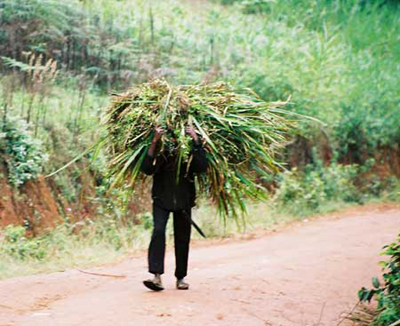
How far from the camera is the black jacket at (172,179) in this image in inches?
248

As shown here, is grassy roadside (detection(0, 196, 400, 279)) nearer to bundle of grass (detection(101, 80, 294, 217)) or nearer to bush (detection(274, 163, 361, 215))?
bundle of grass (detection(101, 80, 294, 217))

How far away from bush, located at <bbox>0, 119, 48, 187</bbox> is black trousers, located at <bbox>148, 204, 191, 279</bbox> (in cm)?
377

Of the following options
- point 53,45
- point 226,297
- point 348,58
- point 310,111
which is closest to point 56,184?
point 53,45

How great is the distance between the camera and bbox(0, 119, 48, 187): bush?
9656 millimetres

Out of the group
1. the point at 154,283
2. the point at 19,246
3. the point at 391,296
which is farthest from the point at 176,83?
the point at 391,296

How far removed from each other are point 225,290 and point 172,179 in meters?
1.32

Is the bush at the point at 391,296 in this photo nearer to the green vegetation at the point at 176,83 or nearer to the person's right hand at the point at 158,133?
the person's right hand at the point at 158,133

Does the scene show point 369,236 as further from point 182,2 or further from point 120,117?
point 182,2

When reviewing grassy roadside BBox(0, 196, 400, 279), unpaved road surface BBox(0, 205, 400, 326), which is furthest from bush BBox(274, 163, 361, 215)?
unpaved road surface BBox(0, 205, 400, 326)

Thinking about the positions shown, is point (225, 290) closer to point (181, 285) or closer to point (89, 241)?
point (181, 285)

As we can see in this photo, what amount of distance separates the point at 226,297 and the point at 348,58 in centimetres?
1409

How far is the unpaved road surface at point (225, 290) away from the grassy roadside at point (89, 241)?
0.39 meters

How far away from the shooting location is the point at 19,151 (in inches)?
382

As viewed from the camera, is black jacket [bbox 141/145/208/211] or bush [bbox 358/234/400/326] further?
black jacket [bbox 141/145/208/211]
